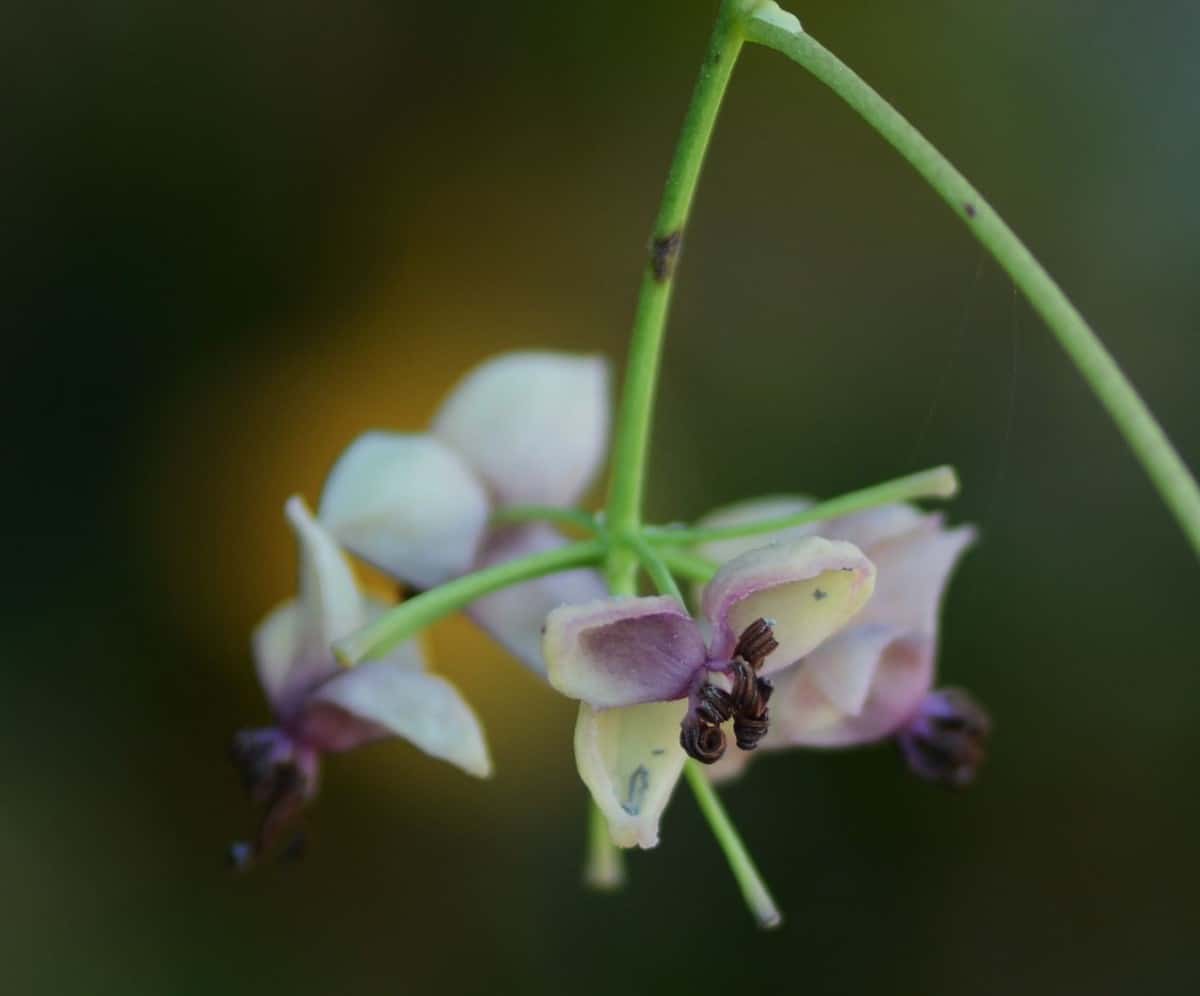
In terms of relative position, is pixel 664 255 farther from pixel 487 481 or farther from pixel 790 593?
pixel 487 481

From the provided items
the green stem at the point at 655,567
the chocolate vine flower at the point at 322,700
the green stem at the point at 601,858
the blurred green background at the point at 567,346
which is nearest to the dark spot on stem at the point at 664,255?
the green stem at the point at 655,567

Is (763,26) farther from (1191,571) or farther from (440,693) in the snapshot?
(1191,571)

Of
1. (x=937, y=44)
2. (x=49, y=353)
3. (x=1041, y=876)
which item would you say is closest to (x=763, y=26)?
(x=937, y=44)

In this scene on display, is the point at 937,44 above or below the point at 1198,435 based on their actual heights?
above

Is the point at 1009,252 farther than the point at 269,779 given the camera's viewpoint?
No

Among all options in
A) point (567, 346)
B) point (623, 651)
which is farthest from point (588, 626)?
point (567, 346)

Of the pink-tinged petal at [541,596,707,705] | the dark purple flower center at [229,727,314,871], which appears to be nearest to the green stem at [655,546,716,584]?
the pink-tinged petal at [541,596,707,705]

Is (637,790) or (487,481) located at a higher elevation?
(487,481)

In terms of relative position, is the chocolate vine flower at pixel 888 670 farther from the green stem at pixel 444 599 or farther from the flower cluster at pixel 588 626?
the green stem at pixel 444 599
